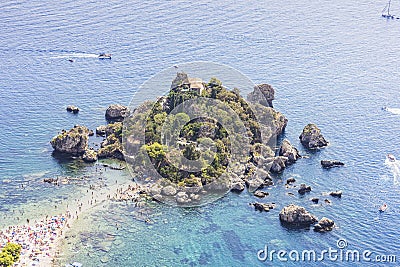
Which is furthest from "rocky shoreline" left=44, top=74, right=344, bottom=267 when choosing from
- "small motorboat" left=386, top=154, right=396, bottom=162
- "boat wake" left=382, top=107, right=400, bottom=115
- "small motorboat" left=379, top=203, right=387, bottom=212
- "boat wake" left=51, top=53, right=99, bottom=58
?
"boat wake" left=51, top=53, right=99, bottom=58

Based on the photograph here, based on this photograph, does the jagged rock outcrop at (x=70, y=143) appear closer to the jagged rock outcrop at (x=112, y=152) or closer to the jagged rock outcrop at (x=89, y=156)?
the jagged rock outcrop at (x=89, y=156)

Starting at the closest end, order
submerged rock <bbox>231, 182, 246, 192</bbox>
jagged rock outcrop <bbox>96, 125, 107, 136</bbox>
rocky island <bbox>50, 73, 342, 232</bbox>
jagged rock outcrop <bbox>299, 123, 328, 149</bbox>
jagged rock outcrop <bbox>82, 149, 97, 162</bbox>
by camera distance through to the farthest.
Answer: rocky island <bbox>50, 73, 342, 232</bbox>
submerged rock <bbox>231, 182, 246, 192</bbox>
jagged rock outcrop <bbox>82, 149, 97, 162</bbox>
jagged rock outcrop <bbox>299, 123, 328, 149</bbox>
jagged rock outcrop <bbox>96, 125, 107, 136</bbox>

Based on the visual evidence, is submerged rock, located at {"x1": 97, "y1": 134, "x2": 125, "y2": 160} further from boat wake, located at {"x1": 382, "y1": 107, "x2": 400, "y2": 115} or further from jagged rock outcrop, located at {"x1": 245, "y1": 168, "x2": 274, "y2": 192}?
boat wake, located at {"x1": 382, "y1": 107, "x2": 400, "y2": 115}

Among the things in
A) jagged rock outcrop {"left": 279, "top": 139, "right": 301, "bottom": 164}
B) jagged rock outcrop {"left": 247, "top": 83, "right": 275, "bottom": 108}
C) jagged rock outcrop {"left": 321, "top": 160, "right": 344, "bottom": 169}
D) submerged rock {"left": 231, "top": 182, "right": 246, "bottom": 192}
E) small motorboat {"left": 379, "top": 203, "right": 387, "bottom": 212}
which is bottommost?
small motorboat {"left": 379, "top": 203, "right": 387, "bottom": 212}

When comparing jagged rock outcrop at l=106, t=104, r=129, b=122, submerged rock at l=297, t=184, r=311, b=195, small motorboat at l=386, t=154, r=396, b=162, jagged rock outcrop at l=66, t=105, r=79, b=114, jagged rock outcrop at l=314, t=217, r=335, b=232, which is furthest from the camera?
jagged rock outcrop at l=66, t=105, r=79, b=114

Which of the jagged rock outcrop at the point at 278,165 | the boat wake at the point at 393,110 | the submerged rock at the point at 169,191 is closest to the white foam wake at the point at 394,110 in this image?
the boat wake at the point at 393,110

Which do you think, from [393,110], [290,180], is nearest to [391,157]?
[290,180]

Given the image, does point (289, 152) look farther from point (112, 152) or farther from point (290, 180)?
point (112, 152)
